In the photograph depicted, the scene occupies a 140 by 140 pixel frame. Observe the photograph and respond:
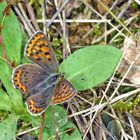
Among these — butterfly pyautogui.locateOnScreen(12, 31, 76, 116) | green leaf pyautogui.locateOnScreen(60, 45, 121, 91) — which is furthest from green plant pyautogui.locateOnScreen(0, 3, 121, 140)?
butterfly pyautogui.locateOnScreen(12, 31, 76, 116)

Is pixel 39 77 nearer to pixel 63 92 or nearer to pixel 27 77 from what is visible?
pixel 27 77

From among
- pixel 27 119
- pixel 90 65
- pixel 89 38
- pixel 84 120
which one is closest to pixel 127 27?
pixel 89 38

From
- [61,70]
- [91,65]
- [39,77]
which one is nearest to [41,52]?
[39,77]

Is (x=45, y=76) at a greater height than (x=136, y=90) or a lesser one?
greater

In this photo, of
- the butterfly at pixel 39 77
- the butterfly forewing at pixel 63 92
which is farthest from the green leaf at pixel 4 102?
the butterfly forewing at pixel 63 92

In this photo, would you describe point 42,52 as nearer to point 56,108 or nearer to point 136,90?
point 56,108
